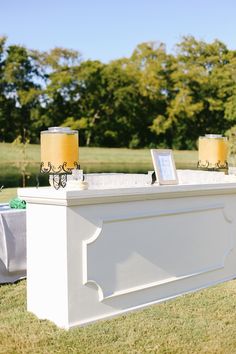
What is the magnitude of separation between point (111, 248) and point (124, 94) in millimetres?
24958

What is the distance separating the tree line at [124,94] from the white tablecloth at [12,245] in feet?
73.4

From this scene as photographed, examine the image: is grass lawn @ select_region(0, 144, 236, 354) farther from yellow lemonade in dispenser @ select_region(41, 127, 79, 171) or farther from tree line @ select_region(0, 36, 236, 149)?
tree line @ select_region(0, 36, 236, 149)

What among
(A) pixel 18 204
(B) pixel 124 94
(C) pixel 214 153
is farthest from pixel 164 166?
(B) pixel 124 94

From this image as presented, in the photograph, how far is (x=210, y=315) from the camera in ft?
9.61

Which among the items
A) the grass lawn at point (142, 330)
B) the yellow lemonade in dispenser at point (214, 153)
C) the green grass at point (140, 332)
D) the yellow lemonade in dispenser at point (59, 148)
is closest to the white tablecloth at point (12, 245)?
the grass lawn at point (142, 330)

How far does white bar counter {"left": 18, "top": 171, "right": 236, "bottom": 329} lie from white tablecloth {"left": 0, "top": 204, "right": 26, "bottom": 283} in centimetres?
83

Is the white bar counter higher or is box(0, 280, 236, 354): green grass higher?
the white bar counter

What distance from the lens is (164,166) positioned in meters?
3.34

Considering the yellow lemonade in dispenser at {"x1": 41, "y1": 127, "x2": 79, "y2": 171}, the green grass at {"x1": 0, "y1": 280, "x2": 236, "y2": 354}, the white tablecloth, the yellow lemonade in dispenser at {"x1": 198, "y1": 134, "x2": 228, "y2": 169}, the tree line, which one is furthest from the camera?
the tree line

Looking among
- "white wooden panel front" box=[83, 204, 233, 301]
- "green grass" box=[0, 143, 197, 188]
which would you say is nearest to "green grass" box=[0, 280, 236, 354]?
"white wooden panel front" box=[83, 204, 233, 301]

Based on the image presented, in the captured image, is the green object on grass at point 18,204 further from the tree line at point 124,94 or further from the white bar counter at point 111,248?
the tree line at point 124,94

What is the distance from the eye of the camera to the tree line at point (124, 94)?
26.7 metres

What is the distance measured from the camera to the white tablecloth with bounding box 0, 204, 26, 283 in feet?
12.1

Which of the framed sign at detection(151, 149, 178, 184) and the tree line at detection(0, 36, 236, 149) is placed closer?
the framed sign at detection(151, 149, 178, 184)
